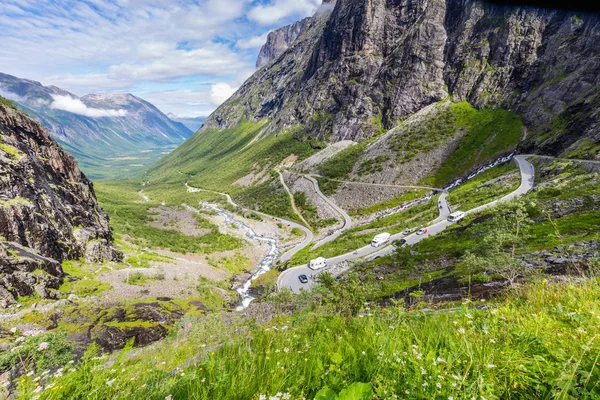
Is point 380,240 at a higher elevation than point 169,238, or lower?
lower

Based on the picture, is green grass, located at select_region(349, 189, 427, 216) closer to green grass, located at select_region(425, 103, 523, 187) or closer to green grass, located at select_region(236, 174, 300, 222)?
green grass, located at select_region(425, 103, 523, 187)

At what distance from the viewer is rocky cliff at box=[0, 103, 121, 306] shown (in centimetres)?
3297

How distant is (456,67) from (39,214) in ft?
488

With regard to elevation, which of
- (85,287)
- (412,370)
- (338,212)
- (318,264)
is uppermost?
(412,370)

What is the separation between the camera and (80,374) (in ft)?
11.4

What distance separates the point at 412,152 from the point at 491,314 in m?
104

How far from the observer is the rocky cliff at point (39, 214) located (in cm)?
3297

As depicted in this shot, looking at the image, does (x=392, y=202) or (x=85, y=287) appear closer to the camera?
(x=85, y=287)

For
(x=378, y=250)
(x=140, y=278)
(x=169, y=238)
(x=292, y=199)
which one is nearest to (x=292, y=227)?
(x=292, y=199)

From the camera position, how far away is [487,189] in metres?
60.4

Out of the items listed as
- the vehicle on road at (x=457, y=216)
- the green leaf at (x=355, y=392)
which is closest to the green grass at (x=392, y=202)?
the vehicle on road at (x=457, y=216)

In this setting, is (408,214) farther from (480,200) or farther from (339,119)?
(339,119)

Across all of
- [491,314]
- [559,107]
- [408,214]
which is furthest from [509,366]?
[559,107]

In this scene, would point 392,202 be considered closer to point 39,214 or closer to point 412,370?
point 39,214
